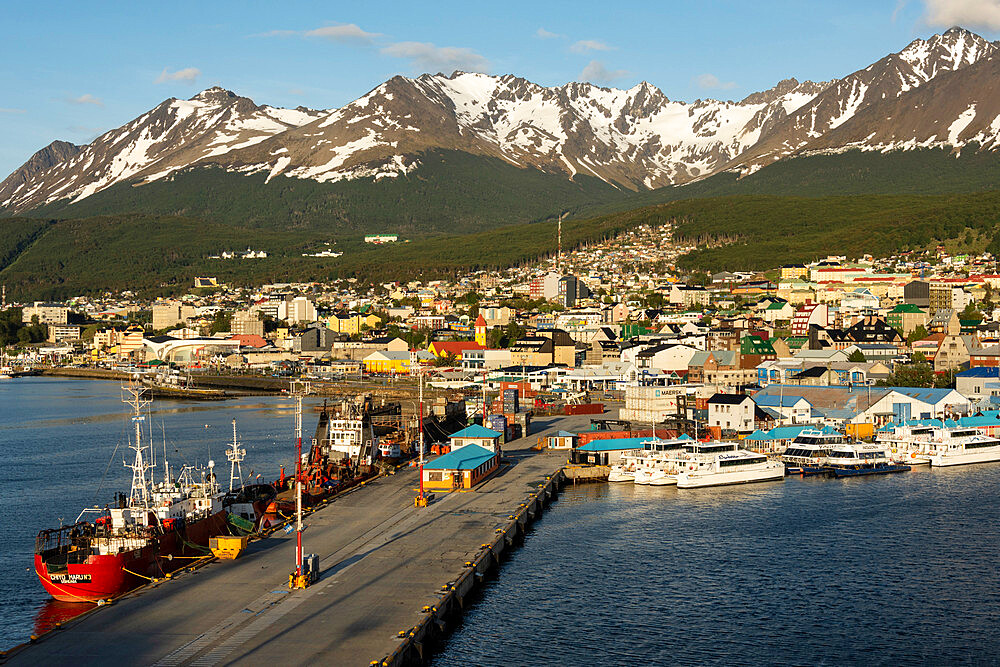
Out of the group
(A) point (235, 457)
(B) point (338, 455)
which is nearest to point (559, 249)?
(B) point (338, 455)

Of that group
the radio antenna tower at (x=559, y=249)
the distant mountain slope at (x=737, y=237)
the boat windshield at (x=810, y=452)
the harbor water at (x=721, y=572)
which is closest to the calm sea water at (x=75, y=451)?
the harbor water at (x=721, y=572)

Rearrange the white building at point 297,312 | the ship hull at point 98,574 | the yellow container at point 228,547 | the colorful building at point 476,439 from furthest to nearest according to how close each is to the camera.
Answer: the white building at point 297,312 < the colorful building at point 476,439 < the yellow container at point 228,547 < the ship hull at point 98,574

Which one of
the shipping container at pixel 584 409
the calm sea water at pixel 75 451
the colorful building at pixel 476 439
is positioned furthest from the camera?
the shipping container at pixel 584 409

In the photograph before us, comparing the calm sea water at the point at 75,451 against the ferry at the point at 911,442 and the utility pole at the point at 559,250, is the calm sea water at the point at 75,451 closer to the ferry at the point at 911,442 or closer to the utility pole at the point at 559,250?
the ferry at the point at 911,442

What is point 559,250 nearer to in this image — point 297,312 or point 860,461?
point 297,312

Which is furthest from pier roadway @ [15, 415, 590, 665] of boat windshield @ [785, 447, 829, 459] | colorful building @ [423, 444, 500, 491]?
boat windshield @ [785, 447, 829, 459]

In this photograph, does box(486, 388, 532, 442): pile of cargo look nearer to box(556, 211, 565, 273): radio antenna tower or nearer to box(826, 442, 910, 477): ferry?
box(826, 442, 910, 477): ferry

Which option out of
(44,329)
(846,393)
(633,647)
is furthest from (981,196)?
(633,647)
